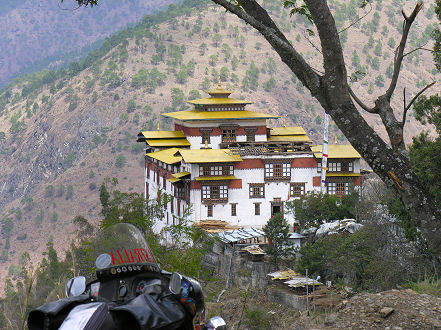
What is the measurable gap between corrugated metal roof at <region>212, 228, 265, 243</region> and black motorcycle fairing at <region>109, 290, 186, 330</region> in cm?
3989

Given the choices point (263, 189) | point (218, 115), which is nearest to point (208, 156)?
→ point (263, 189)

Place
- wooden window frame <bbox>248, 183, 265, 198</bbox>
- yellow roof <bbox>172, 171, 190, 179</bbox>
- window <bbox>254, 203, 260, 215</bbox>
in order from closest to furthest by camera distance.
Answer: yellow roof <bbox>172, 171, 190, 179</bbox>, wooden window frame <bbox>248, 183, 265, 198</bbox>, window <bbox>254, 203, 260, 215</bbox>

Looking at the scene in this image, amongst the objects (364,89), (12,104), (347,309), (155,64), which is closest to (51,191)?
(155,64)

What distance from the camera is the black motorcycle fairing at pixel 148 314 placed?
5.36 m

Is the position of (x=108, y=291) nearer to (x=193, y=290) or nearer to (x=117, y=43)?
(x=193, y=290)

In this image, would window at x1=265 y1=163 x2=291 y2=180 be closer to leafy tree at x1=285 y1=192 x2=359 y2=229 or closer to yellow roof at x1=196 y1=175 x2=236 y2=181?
yellow roof at x1=196 y1=175 x2=236 y2=181

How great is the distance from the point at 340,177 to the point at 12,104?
13949cm

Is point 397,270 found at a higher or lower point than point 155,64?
lower

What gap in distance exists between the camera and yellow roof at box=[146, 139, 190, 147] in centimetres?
5938

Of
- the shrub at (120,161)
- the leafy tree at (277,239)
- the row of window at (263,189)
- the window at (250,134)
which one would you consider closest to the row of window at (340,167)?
the row of window at (263,189)

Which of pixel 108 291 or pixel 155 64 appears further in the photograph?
pixel 155 64

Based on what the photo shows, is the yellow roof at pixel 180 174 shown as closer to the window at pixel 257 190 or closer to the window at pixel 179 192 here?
the window at pixel 179 192

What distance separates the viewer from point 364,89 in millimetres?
157375

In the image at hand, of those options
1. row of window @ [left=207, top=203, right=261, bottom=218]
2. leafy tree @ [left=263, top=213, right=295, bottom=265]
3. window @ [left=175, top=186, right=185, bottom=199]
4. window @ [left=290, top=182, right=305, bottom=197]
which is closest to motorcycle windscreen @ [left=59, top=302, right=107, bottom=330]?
leafy tree @ [left=263, top=213, right=295, bottom=265]
